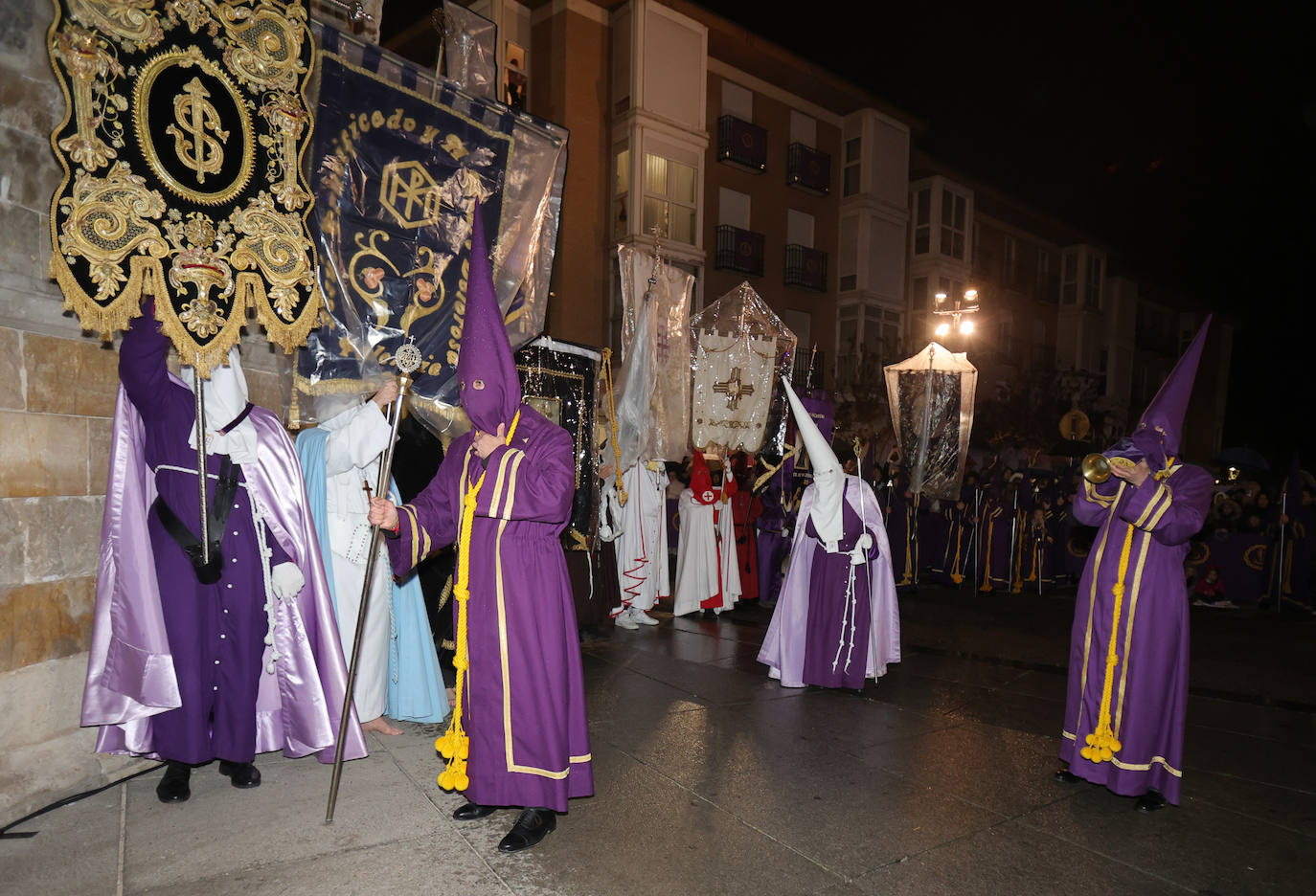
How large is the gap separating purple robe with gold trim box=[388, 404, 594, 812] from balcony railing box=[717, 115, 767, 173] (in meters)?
17.1

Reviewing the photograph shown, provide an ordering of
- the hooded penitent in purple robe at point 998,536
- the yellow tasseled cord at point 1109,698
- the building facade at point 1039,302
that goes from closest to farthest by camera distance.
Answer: the yellow tasseled cord at point 1109,698 < the hooded penitent in purple robe at point 998,536 < the building facade at point 1039,302

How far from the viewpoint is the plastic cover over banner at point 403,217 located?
14.1ft

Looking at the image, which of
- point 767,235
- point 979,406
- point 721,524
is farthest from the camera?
point 979,406

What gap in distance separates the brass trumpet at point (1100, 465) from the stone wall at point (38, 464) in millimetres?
5235

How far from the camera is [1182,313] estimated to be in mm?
34531

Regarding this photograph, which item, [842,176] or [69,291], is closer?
[69,291]

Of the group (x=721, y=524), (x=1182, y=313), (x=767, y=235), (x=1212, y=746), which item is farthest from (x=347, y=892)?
(x=1182, y=313)

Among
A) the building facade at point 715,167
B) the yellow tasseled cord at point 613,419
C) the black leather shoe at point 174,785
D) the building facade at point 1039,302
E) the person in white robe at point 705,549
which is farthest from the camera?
the building facade at point 1039,302

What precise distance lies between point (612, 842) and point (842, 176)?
2137 cm

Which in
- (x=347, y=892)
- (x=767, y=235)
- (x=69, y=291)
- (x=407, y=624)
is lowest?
(x=347, y=892)

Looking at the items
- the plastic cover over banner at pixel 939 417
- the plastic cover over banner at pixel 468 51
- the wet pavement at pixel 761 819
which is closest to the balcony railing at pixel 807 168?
the plastic cover over banner at pixel 939 417

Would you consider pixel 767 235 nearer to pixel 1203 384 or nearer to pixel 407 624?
pixel 407 624

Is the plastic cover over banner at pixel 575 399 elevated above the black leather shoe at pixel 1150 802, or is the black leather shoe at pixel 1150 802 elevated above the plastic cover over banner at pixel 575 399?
the plastic cover over banner at pixel 575 399

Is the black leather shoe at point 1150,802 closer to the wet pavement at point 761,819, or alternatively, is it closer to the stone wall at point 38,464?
the wet pavement at point 761,819
